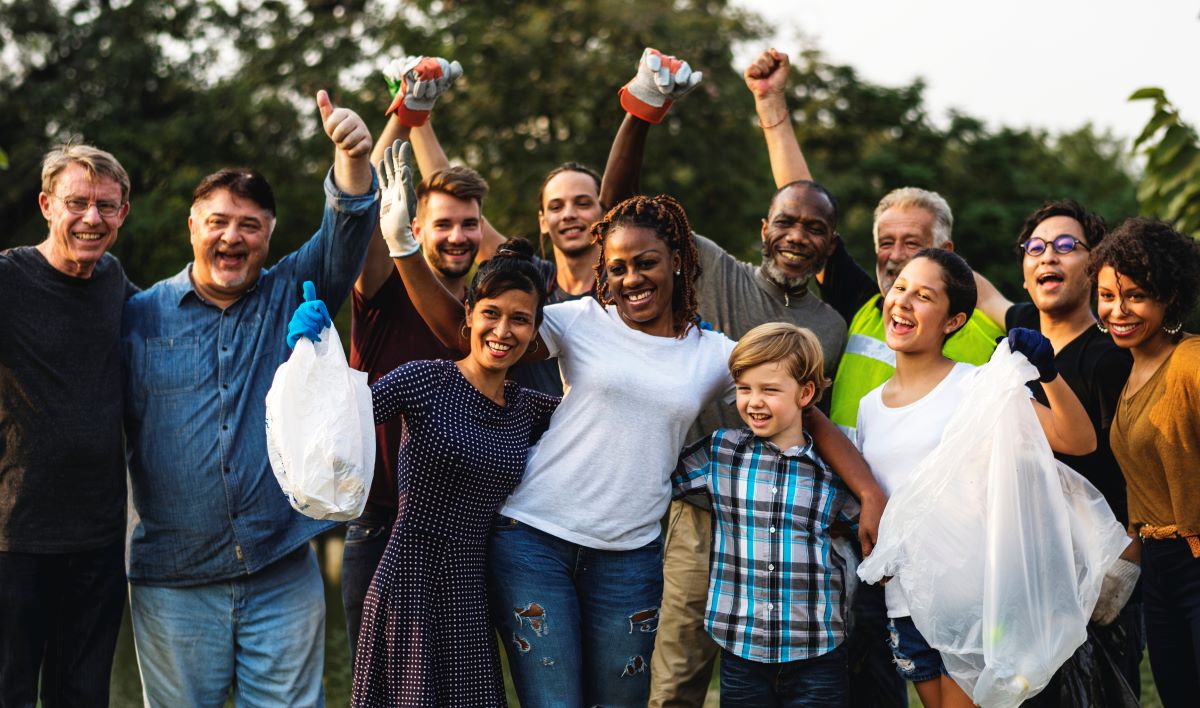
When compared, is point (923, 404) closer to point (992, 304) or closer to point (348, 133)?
point (992, 304)

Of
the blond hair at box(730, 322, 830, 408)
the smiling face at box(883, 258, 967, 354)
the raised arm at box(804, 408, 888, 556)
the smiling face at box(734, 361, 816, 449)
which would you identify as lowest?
the raised arm at box(804, 408, 888, 556)

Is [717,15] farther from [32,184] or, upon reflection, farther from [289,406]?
[289,406]

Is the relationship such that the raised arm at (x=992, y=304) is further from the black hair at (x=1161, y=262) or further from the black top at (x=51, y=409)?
the black top at (x=51, y=409)

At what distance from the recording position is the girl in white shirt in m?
3.65

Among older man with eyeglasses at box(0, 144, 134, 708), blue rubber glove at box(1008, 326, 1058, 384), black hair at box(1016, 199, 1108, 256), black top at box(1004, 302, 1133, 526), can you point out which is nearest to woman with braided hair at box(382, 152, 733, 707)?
blue rubber glove at box(1008, 326, 1058, 384)

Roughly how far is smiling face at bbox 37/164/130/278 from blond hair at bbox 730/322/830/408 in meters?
2.10

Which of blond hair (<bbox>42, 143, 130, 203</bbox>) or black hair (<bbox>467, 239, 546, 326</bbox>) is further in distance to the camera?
blond hair (<bbox>42, 143, 130, 203</bbox>)

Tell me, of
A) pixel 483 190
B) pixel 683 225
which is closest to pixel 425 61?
pixel 483 190

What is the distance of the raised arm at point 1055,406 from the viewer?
11.6 feet

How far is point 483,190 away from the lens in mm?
4648

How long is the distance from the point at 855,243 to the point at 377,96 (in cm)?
793

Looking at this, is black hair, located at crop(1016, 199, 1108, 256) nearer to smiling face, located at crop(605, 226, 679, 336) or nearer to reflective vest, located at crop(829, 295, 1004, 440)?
reflective vest, located at crop(829, 295, 1004, 440)

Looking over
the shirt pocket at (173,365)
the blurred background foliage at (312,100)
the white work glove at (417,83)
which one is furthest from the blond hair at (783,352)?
the blurred background foliage at (312,100)

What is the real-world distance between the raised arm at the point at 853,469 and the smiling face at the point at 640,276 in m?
0.60
